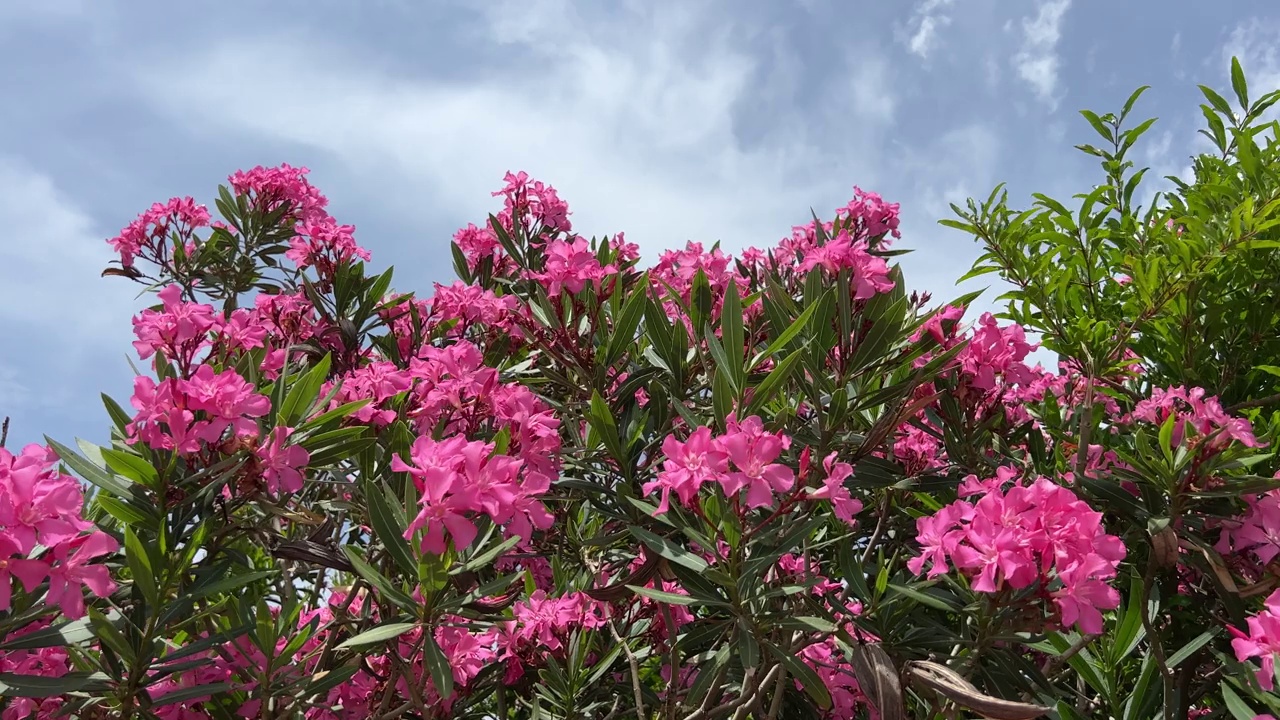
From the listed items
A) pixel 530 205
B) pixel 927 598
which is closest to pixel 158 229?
pixel 530 205

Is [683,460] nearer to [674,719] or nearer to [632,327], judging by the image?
[632,327]

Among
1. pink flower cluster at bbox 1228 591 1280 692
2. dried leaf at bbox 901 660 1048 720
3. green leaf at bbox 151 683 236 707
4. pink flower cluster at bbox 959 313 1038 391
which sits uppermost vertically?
pink flower cluster at bbox 959 313 1038 391

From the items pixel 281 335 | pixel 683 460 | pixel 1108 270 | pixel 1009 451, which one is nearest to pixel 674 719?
pixel 683 460

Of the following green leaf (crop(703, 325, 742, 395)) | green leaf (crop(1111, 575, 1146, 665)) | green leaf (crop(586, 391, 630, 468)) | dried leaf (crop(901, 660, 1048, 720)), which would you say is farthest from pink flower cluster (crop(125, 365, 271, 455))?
green leaf (crop(1111, 575, 1146, 665))

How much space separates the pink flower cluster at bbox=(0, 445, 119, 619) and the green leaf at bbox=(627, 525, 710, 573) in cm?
92

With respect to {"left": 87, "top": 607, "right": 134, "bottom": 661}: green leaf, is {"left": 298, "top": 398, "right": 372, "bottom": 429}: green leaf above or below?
above

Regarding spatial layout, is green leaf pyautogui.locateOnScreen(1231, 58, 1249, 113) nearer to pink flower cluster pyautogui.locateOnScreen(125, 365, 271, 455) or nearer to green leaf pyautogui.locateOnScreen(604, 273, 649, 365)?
green leaf pyautogui.locateOnScreen(604, 273, 649, 365)

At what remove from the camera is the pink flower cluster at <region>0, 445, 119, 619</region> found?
1.27 metres

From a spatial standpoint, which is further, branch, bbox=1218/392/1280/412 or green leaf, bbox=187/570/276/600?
branch, bbox=1218/392/1280/412

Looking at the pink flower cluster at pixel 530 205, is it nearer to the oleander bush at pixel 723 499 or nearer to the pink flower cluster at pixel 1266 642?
the oleander bush at pixel 723 499

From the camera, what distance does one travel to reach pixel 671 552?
1552 millimetres

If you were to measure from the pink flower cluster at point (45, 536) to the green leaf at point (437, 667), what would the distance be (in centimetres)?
53

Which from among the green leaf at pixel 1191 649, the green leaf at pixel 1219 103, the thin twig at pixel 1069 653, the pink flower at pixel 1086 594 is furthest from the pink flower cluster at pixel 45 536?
the green leaf at pixel 1219 103

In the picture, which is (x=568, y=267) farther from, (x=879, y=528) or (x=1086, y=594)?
(x=1086, y=594)
